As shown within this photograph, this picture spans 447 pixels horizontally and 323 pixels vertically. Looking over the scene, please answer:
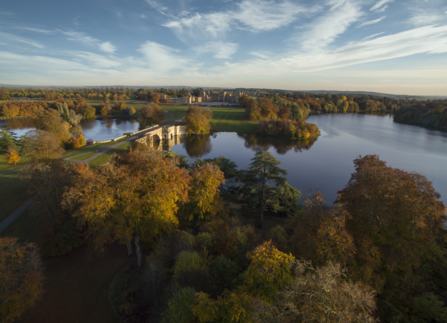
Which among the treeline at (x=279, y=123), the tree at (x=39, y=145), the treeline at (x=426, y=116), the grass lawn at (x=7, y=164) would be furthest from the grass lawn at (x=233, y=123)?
the treeline at (x=426, y=116)

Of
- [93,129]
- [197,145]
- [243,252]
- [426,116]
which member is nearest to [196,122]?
[197,145]

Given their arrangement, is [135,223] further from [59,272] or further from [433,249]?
[433,249]

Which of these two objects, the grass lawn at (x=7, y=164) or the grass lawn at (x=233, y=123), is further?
the grass lawn at (x=233, y=123)

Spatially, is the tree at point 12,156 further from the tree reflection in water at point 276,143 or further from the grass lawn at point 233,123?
the grass lawn at point 233,123

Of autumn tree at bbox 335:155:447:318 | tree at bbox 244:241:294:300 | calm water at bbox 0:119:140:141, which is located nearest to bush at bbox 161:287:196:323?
tree at bbox 244:241:294:300

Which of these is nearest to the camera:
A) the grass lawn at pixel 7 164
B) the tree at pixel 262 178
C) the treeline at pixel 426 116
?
the tree at pixel 262 178

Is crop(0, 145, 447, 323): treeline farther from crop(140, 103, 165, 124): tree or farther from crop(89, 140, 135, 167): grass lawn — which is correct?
crop(140, 103, 165, 124): tree
